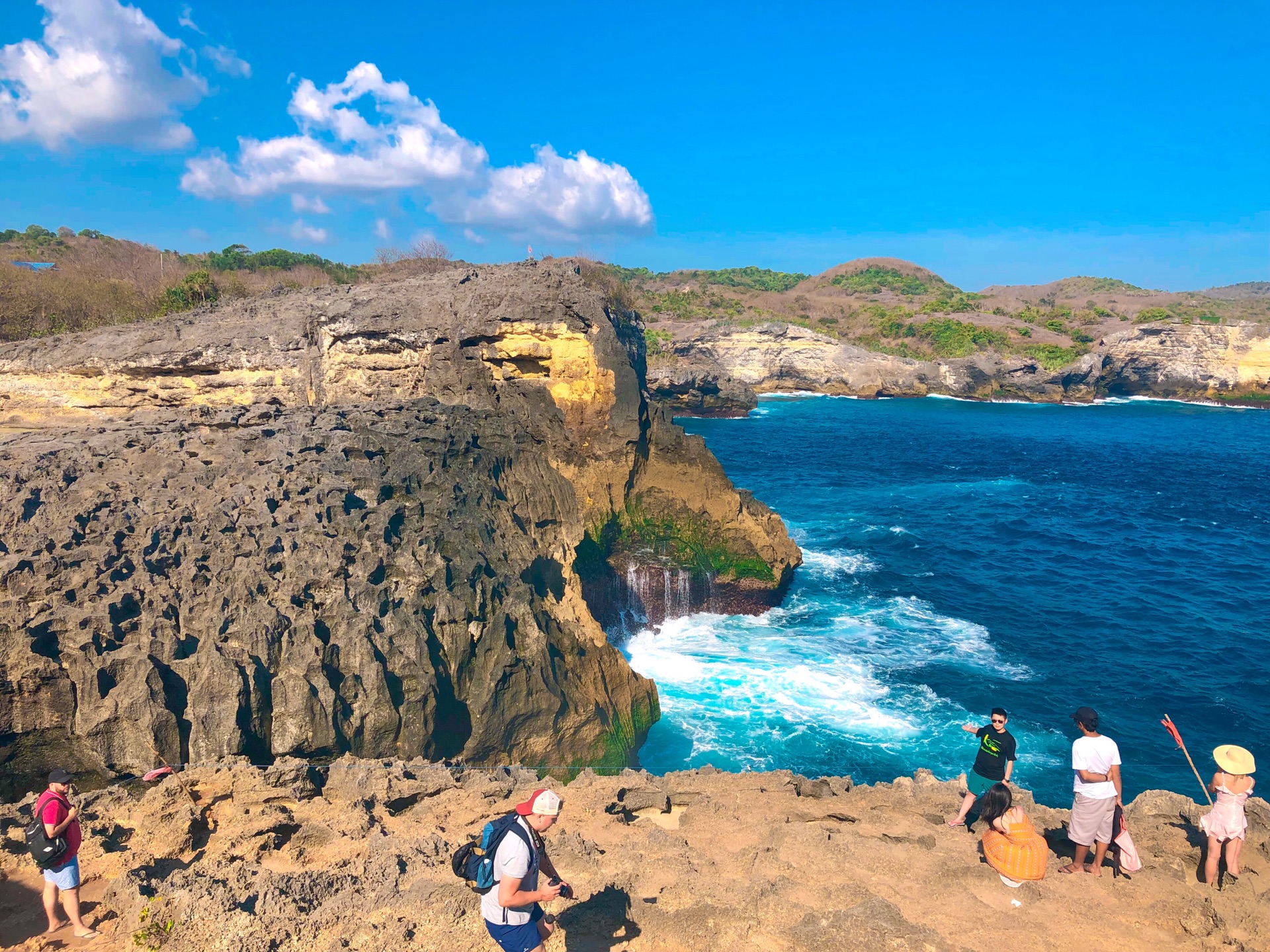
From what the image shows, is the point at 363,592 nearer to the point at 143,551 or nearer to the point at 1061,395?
the point at 143,551

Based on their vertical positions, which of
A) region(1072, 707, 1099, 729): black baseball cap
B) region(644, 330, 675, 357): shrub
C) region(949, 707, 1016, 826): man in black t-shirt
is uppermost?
region(644, 330, 675, 357): shrub

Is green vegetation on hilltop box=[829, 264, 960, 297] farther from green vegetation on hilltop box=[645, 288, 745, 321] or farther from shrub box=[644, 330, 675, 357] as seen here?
shrub box=[644, 330, 675, 357]

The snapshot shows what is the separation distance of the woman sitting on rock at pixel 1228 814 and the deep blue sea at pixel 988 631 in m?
8.57

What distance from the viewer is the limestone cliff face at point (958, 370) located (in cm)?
7431

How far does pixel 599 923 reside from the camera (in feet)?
22.8

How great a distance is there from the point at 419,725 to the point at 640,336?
2403cm

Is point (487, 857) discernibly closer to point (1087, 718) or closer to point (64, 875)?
point (64, 875)

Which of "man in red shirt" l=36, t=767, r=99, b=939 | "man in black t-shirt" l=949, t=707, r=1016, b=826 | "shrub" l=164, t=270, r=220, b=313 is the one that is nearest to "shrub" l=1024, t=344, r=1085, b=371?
"shrub" l=164, t=270, r=220, b=313

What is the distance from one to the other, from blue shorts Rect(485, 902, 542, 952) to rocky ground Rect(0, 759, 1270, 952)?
3.29 ft

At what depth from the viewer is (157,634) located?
A: 1088 cm

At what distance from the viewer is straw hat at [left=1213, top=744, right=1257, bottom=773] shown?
7.11 m

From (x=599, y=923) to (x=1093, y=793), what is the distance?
17.8 feet

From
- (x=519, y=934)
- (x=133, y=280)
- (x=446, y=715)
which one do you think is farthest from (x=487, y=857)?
(x=133, y=280)

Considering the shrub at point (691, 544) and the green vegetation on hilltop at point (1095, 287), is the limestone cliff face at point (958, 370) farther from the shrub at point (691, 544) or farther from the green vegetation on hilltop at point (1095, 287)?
the green vegetation on hilltop at point (1095, 287)
